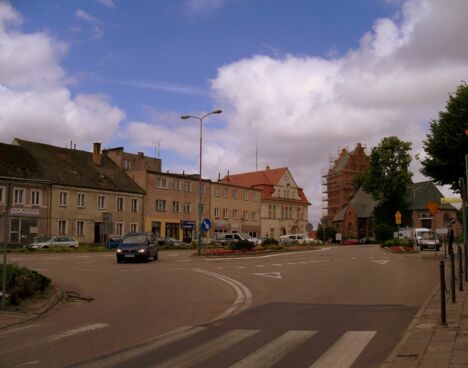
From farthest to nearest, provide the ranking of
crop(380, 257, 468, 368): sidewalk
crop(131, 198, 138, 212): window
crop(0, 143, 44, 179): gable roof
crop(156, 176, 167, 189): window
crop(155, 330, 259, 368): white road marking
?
crop(156, 176, 167, 189): window → crop(131, 198, 138, 212): window → crop(0, 143, 44, 179): gable roof → crop(155, 330, 259, 368): white road marking → crop(380, 257, 468, 368): sidewalk

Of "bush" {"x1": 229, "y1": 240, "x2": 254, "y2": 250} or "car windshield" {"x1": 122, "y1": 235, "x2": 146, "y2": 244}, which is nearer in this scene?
"car windshield" {"x1": 122, "y1": 235, "x2": 146, "y2": 244}

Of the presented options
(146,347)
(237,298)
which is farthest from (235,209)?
(146,347)

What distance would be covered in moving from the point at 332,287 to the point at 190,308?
19.6 feet

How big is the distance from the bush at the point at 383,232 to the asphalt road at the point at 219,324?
2601 inches

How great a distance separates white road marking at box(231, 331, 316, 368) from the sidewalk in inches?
57.5

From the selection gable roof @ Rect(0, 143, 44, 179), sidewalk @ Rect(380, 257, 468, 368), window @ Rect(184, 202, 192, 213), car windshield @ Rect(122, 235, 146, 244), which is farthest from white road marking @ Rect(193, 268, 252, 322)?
window @ Rect(184, 202, 192, 213)

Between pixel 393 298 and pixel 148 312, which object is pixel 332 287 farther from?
pixel 148 312

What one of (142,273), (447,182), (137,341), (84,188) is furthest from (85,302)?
(84,188)

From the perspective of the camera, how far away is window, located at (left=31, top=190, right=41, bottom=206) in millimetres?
54406

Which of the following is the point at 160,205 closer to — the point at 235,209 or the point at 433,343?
the point at 235,209

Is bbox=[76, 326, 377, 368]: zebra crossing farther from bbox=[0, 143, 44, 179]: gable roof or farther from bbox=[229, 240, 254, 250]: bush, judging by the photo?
bbox=[0, 143, 44, 179]: gable roof

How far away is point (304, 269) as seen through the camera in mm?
25562

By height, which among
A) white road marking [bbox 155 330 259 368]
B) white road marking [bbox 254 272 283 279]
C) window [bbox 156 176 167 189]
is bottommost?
white road marking [bbox 155 330 259 368]

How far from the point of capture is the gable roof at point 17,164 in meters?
53.6
